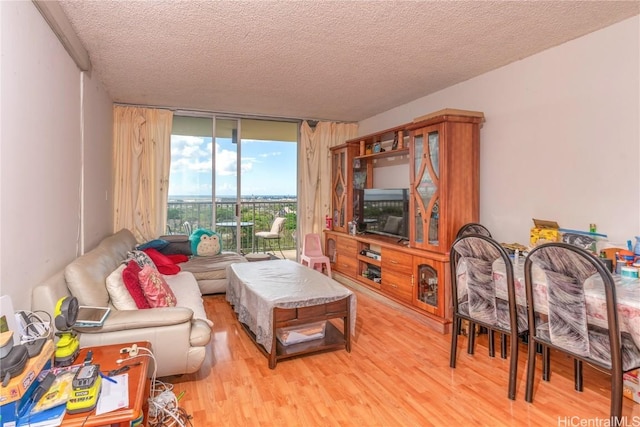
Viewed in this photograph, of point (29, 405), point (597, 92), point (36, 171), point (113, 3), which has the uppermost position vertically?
point (113, 3)

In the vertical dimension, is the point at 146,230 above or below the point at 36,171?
below

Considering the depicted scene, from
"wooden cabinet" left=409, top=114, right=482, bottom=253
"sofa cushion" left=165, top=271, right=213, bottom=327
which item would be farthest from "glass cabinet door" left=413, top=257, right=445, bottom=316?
"sofa cushion" left=165, top=271, right=213, bottom=327

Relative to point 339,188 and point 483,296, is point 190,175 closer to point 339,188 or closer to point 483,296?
point 339,188

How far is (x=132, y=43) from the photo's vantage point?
2711 millimetres

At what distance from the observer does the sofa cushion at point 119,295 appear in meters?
2.29

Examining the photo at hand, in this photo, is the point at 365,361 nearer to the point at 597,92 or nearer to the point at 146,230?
the point at 597,92

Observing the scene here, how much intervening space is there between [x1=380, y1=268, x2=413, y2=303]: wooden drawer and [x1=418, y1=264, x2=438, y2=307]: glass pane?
4.6 inches

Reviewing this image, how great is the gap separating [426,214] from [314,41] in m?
1.84

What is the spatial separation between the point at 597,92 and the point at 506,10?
0.94m

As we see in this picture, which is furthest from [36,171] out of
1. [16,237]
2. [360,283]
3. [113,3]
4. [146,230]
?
[360,283]

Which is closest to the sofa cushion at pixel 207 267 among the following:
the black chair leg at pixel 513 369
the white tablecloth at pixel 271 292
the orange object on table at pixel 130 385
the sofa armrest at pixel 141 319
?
the white tablecloth at pixel 271 292

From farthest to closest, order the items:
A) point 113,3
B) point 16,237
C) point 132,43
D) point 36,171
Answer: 1. point 132,43
2. point 113,3
3. point 36,171
4. point 16,237

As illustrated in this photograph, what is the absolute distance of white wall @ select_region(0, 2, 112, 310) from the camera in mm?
1630

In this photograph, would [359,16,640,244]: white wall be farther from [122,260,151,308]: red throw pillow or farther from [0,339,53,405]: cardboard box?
A: [0,339,53,405]: cardboard box
